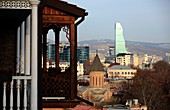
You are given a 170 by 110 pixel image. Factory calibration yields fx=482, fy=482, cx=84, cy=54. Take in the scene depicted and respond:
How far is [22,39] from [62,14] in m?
1.64

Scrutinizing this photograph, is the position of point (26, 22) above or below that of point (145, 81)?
above

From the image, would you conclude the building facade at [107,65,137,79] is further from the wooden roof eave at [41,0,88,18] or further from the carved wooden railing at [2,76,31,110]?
the carved wooden railing at [2,76,31,110]

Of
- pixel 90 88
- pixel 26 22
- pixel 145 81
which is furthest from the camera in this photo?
pixel 90 88

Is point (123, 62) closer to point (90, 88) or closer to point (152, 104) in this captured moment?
point (90, 88)

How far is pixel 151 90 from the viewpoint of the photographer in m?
57.8

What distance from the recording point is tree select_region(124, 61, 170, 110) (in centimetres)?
5541

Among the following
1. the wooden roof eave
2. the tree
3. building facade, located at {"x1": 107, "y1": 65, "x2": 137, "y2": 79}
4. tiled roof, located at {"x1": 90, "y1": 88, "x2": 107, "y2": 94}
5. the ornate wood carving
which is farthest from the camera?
building facade, located at {"x1": 107, "y1": 65, "x2": 137, "y2": 79}

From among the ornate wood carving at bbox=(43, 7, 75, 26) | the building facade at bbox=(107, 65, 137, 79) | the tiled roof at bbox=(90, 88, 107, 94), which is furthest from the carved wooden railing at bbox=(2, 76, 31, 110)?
the building facade at bbox=(107, 65, 137, 79)

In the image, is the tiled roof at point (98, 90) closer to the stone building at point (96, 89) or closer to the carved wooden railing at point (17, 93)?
the stone building at point (96, 89)

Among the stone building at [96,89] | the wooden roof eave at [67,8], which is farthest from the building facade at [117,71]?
the wooden roof eave at [67,8]

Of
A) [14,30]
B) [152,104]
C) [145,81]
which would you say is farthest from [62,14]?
[145,81]

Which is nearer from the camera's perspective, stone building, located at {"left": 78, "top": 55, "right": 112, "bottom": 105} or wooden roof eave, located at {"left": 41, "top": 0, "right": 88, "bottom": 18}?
wooden roof eave, located at {"left": 41, "top": 0, "right": 88, "bottom": 18}

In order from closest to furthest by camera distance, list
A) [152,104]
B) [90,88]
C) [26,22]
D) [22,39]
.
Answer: [26,22]
[22,39]
[152,104]
[90,88]

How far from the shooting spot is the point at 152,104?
2202 inches
